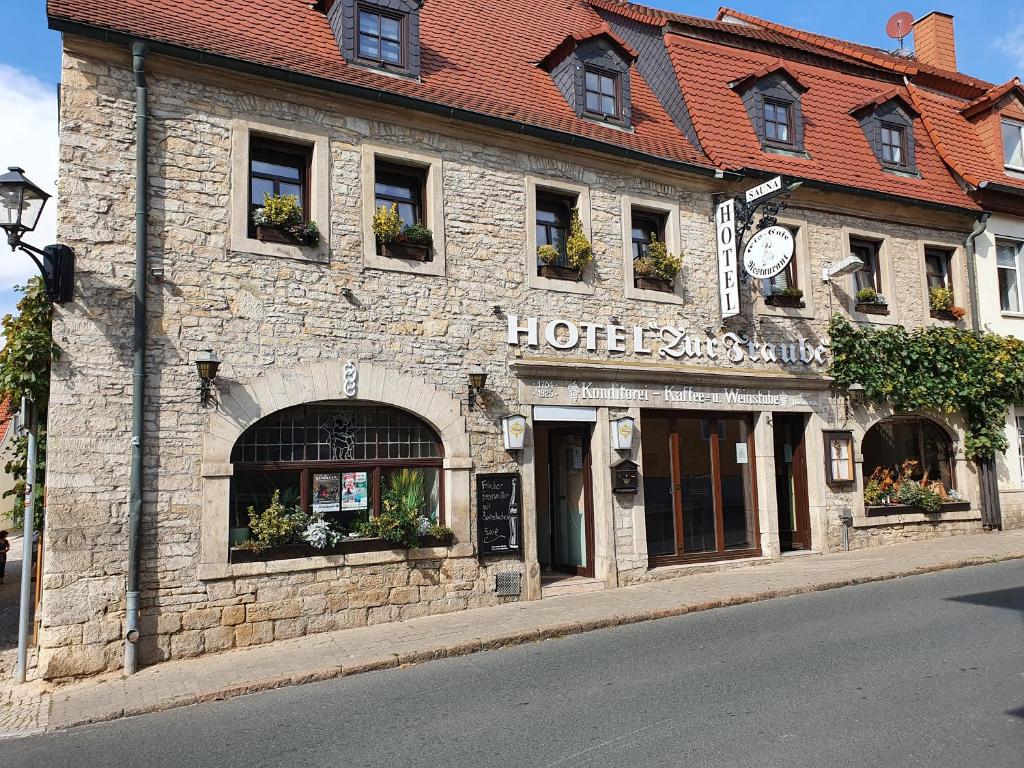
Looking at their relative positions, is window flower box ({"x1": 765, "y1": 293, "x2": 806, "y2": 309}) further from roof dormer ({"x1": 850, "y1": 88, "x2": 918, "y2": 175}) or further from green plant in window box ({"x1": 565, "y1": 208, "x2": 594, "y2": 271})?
roof dormer ({"x1": 850, "y1": 88, "x2": 918, "y2": 175})

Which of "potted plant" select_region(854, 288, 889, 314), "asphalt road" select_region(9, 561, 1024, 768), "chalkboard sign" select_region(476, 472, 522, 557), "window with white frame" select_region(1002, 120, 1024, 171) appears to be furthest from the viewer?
"window with white frame" select_region(1002, 120, 1024, 171)

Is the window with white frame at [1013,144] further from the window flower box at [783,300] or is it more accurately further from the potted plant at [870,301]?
the window flower box at [783,300]

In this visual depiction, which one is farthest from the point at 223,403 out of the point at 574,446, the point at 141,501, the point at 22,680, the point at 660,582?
the point at 660,582

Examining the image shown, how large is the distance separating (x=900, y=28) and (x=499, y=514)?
18061mm

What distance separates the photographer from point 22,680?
25.9 feet

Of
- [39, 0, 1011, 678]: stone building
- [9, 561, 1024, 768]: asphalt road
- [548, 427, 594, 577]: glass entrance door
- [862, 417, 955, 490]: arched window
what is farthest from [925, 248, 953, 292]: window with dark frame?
[9, 561, 1024, 768]: asphalt road

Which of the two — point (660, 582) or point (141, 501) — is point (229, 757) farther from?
point (660, 582)

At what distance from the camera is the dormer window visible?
10875mm

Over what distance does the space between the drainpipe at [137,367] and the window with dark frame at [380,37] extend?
3091mm

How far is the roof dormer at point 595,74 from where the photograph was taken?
→ 1249cm

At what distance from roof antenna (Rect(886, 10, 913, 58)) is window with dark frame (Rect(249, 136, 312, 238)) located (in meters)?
17.2

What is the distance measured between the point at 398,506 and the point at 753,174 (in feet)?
25.5

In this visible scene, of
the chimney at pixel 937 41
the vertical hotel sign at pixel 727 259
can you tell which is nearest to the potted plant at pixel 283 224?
the vertical hotel sign at pixel 727 259

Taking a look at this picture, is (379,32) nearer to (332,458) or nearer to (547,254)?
(547,254)
